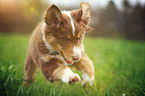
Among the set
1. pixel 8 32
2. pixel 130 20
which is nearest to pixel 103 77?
pixel 130 20

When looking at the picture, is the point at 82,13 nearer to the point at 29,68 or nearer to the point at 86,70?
the point at 86,70

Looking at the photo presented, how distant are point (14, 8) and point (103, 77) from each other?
12178mm

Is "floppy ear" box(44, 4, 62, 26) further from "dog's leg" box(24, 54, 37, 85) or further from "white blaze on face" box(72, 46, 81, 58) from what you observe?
"dog's leg" box(24, 54, 37, 85)

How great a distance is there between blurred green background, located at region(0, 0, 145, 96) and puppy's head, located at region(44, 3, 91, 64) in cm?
32

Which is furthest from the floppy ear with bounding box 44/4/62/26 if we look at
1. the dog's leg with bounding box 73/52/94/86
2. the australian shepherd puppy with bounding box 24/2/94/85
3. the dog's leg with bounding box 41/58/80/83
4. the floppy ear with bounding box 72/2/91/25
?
the dog's leg with bounding box 73/52/94/86

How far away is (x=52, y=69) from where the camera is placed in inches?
102

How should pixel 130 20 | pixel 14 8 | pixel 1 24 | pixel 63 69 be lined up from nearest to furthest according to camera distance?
pixel 63 69 < pixel 130 20 < pixel 14 8 < pixel 1 24

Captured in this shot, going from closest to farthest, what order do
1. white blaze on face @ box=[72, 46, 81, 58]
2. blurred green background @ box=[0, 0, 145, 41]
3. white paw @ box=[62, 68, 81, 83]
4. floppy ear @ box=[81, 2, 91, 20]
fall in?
white paw @ box=[62, 68, 81, 83]
white blaze on face @ box=[72, 46, 81, 58]
floppy ear @ box=[81, 2, 91, 20]
blurred green background @ box=[0, 0, 145, 41]

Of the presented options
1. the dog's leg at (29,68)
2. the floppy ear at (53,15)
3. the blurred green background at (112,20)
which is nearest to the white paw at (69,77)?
the floppy ear at (53,15)

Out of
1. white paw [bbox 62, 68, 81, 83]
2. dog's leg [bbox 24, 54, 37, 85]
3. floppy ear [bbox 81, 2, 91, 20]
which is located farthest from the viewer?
dog's leg [bbox 24, 54, 37, 85]

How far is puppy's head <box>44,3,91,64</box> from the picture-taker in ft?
8.28

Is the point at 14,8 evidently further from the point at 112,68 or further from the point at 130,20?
the point at 112,68

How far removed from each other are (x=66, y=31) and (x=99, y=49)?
5.95 m

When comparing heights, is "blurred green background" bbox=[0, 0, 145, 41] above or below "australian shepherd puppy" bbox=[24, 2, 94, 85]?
below
